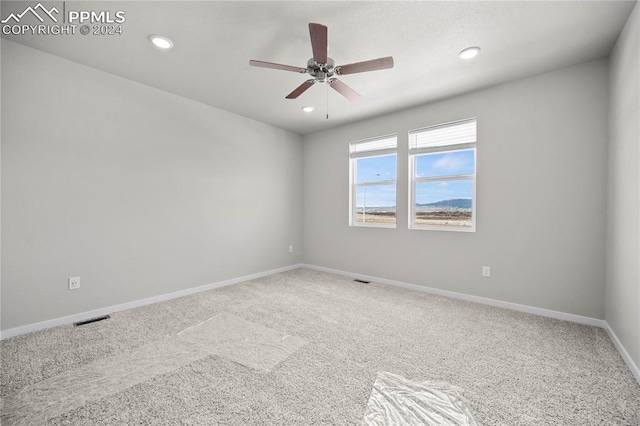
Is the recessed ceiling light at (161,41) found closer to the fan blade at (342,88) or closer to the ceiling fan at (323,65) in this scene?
the ceiling fan at (323,65)

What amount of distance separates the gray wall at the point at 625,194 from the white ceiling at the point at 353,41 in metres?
0.28

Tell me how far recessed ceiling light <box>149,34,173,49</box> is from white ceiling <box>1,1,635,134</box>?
0.20 feet

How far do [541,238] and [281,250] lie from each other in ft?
12.5

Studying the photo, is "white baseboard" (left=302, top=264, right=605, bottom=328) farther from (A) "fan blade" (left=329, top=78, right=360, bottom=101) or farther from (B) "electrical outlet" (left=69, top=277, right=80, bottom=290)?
(B) "electrical outlet" (left=69, top=277, right=80, bottom=290)

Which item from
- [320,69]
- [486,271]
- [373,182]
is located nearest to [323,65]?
[320,69]

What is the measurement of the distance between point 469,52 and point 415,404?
2927 mm

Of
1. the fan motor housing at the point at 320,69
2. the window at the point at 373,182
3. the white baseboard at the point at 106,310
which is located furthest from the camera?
the window at the point at 373,182

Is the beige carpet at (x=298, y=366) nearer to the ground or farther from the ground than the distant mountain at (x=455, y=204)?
nearer to the ground

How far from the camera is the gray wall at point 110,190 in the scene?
2420 mm

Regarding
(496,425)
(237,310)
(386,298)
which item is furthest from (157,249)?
(496,425)

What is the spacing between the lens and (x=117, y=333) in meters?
2.46

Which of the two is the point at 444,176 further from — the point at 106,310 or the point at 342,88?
the point at 106,310

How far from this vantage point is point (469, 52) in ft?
8.16

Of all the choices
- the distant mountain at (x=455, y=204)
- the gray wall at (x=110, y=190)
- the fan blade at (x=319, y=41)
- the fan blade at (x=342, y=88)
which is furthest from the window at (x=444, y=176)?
the gray wall at (x=110, y=190)
